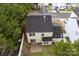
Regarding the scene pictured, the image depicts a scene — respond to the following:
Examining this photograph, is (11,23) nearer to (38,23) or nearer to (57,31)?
(38,23)

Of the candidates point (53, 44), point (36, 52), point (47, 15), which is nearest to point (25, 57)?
point (36, 52)

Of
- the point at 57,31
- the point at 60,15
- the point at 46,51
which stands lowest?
the point at 46,51

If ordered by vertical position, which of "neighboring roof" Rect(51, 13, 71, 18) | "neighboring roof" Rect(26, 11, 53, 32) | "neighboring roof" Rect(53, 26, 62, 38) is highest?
"neighboring roof" Rect(51, 13, 71, 18)

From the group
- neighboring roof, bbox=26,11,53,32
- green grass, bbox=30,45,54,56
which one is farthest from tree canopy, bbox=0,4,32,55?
green grass, bbox=30,45,54,56

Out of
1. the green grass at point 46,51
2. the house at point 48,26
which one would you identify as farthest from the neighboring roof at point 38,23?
the green grass at point 46,51

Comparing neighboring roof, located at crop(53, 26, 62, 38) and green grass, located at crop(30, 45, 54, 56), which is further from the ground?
neighboring roof, located at crop(53, 26, 62, 38)

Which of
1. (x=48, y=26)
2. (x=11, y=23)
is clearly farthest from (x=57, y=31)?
(x=11, y=23)

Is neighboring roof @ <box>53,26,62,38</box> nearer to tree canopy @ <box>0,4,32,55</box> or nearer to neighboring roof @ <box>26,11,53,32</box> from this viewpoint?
neighboring roof @ <box>26,11,53,32</box>

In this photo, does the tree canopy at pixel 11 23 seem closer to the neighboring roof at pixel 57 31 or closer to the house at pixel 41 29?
the house at pixel 41 29
